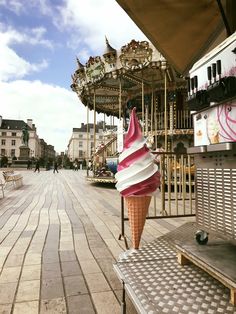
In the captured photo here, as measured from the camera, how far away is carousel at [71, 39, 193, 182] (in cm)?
1170

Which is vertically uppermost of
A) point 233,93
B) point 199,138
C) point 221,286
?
point 233,93

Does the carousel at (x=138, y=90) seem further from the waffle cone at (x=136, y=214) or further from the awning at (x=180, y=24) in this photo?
the waffle cone at (x=136, y=214)

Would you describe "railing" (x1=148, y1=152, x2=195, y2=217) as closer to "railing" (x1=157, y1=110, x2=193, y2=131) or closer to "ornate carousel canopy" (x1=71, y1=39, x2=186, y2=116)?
"ornate carousel canopy" (x1=71, y1=39, x2=186, y2=116)

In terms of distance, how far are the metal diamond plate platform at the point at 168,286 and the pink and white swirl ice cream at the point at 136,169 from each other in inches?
36.0

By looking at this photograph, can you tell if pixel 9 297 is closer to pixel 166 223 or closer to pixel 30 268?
pixel 30 268

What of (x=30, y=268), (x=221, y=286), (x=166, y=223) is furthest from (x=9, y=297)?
(x=166, y=223)

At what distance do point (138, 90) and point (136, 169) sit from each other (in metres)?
14.2

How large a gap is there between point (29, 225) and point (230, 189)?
4.17 metres

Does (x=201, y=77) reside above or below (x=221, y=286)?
above

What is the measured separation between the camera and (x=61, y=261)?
318 centimetres

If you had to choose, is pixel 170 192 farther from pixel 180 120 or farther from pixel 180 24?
pixel 180 120

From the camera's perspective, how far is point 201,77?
7.86 feet

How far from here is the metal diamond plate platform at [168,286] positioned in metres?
1.49

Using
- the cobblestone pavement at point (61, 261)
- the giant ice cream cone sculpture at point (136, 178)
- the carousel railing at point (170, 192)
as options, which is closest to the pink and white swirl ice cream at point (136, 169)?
the giant ice cream cone sculpture at point (136, 178)
